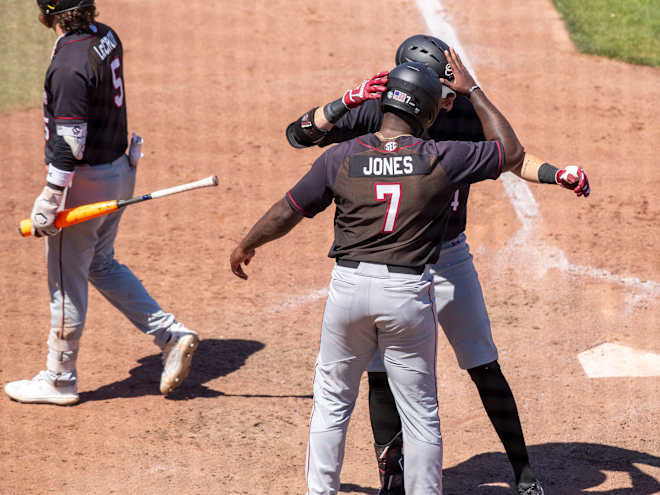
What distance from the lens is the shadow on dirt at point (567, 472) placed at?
175 inches

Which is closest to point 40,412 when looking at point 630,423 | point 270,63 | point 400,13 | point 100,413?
point 100,413

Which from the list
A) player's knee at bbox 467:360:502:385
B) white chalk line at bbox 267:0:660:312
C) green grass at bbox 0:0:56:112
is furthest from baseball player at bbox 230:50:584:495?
green grass at bbox 0:0:56:112

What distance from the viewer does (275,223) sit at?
3.86 m

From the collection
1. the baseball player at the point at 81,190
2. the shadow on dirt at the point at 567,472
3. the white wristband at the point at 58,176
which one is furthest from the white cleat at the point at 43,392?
the shadow on dirt at the point at 567,472

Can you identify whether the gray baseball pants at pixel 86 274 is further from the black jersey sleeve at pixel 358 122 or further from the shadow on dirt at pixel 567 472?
the shadow on dirt at pixel 567 472

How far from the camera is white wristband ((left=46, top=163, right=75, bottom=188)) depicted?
15.9 feet

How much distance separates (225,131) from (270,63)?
170 cm

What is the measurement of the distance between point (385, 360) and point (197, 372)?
222 cm

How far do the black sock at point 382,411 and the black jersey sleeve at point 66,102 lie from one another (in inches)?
79.4

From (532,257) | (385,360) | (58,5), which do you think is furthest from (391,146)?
(532,257)

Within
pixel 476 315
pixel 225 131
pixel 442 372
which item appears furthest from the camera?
pixel 225 131

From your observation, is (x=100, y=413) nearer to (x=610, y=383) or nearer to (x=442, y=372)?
(x=442, y=372)

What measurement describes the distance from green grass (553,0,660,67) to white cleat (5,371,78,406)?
25.1 feet

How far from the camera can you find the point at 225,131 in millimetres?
8992
